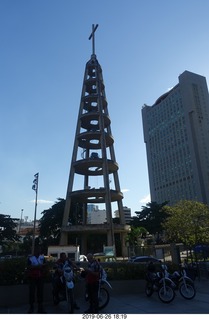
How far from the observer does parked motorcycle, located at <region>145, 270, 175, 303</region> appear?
10.2m

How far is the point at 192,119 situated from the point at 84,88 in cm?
8623

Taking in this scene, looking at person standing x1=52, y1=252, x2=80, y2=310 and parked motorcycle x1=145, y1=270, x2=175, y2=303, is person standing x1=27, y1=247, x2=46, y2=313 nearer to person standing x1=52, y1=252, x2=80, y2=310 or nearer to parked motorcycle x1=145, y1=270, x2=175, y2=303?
person standing x1=52, y1=252, x2=80, y2=310

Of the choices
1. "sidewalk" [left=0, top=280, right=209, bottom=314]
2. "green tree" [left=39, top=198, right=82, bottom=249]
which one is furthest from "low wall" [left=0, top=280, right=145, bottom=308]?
"green tree" [left=39, top=198, right=82, bottom=249]

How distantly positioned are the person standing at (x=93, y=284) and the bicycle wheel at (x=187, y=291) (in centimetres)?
396

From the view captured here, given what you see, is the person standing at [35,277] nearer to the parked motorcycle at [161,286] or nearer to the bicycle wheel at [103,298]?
the bicycle wheel at [103,298]

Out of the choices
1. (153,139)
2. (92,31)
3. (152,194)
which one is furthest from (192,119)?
(92,31)

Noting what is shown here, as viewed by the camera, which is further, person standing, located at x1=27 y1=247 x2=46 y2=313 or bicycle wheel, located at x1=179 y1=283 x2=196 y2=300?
bicycle wheel, located at x1=179 y1=283 x2=196 y2=300

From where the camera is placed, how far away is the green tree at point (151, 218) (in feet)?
241

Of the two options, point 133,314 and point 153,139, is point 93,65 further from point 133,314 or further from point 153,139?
point 153,139

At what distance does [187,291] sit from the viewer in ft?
35.5

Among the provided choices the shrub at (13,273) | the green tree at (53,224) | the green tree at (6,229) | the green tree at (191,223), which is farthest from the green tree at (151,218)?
the shrub at (13,273)

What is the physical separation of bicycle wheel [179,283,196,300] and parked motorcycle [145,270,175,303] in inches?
25.0

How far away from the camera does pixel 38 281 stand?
30.1ft

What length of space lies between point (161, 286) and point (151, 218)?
66975 mm
